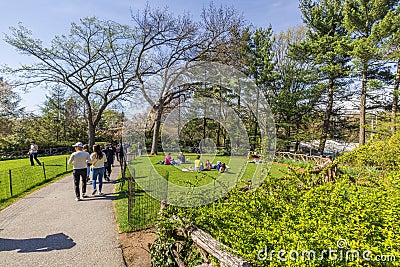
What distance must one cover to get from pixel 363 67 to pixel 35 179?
22.3 m

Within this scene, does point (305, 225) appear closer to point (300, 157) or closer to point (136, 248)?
point (136, 248)

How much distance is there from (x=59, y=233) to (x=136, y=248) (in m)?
1.71

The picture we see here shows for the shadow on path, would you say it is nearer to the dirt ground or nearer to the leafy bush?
the dirt ground

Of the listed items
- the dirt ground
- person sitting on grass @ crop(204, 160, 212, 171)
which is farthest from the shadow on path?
person sitting on grass @ crop(204, 160, 212, 171)

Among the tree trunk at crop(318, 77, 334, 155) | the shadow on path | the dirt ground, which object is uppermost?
the tree trunk at crop(318, 77, 334, 155)

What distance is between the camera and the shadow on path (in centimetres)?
408

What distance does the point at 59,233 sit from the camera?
4.68 metres

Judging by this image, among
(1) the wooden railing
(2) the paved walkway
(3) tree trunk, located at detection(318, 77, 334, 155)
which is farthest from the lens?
(3) tree trunk, located at detection(318, 77, 334, 155)

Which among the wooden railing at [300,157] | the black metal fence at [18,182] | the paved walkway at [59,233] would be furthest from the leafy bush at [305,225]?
the wooden railing at [300,157]

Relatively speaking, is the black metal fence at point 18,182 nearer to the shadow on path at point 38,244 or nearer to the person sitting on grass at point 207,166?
the shadow on path at point 38,244

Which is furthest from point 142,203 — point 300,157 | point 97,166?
point 300,157

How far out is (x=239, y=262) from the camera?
6.40 ft

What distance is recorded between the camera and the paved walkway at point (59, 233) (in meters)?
3.77

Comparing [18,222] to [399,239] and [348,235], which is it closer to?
[348,235]
